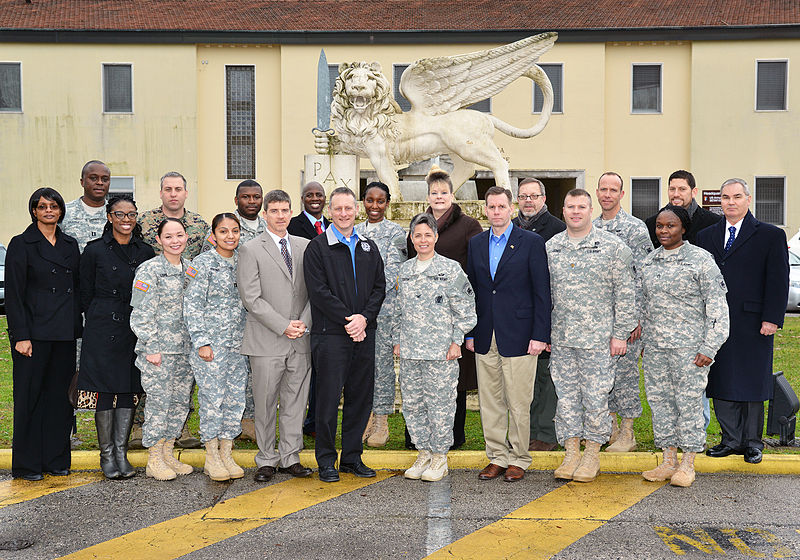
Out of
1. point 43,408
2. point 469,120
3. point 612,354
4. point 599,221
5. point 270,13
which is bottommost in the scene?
point 43,408

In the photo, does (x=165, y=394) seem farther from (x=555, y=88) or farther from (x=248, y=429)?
(x=555, y=88)

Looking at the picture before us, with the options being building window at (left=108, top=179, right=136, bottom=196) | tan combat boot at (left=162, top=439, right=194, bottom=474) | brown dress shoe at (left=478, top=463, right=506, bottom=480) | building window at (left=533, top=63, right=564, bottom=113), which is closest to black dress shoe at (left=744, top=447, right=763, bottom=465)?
brown dress shoe at (left=478, top=463, right=506, bottom=480)

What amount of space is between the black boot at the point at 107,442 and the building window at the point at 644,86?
19647 mm

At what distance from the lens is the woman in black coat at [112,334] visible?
223 inches

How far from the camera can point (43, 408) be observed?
577 cm

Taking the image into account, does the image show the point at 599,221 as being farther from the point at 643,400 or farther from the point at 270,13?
the point at 270,13

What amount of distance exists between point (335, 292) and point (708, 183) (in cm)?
1925

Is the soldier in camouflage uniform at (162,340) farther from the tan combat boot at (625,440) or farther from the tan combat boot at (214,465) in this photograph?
the tan combat boot at (625,440)

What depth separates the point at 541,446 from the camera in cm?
645

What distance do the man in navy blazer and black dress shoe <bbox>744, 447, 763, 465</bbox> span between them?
1.61m

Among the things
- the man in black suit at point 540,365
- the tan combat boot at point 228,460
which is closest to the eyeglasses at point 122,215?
the tan combat boot at point 228,460

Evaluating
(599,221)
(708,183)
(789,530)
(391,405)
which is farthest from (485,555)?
(708,183)

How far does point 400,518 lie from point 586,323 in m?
1.81

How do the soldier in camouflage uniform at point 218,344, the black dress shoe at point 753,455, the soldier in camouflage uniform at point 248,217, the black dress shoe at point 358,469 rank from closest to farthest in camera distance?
1. the soldier in camouflage uniform at point 218,344
2. the black dress shoe at point 358,469
3. the black dress shoe at point 753,455
4. the soldier in camouflage uniform at point 248,217
